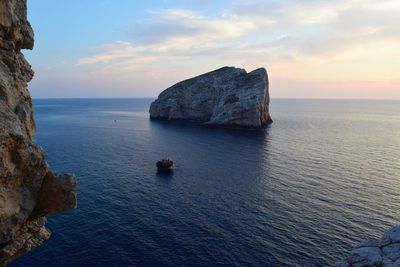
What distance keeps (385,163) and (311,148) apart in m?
29.3

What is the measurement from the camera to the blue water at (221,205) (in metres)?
51.7

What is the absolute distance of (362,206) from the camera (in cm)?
6956

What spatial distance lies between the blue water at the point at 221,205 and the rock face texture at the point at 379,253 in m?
11.6

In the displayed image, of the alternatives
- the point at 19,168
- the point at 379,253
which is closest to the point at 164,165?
the point at 379,253

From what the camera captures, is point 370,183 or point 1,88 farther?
point 370,183

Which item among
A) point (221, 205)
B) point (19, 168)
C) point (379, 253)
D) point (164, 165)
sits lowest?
point (221, 205)

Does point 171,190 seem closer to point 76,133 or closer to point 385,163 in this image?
point 385,163

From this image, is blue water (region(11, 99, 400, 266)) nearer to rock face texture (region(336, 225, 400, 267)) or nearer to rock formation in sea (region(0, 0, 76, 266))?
rock face texture (region(336, 225, 400, 267))

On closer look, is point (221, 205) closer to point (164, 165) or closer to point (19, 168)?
point (164, 165)

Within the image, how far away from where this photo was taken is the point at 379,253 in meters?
37.5

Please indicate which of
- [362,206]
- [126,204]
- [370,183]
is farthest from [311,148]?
[126,204]

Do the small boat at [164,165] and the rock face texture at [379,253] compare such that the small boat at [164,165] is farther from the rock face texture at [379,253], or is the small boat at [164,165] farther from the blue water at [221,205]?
the rock face texture at [379,253]

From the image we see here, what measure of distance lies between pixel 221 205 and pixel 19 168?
52529mm

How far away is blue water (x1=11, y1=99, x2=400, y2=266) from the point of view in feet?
170
